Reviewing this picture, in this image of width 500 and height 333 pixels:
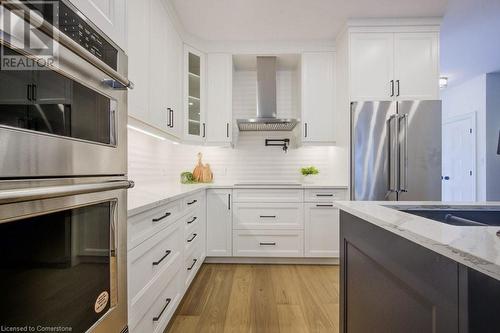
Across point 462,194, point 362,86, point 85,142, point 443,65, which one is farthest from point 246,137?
point 462,194

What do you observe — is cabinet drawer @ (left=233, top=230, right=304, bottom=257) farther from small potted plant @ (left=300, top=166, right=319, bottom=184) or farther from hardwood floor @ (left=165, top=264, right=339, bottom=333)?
small potted plant @ (left=300, top=166, right=319, bottom=184)

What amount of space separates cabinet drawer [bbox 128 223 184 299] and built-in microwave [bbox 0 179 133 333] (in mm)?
187

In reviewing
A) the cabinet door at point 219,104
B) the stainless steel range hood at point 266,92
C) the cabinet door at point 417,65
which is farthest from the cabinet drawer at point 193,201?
the cabinet door at point 417,65

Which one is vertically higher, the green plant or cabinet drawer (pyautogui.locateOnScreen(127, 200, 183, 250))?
the green plant

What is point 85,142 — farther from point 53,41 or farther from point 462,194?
point 462,194

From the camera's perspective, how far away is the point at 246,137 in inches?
136

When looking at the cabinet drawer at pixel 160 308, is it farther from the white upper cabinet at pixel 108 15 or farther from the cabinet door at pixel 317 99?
the cabinet door at pixel 317 99

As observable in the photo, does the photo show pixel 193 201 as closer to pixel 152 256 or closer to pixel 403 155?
pixel 152 256

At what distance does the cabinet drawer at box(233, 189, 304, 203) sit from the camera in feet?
9.25

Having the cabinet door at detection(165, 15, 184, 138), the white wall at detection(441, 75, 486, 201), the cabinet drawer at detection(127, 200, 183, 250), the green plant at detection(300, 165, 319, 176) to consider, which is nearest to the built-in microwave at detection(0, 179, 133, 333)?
the cabinet drawer at detection(127, 200, 183, 250)

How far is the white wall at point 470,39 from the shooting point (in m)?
2.52

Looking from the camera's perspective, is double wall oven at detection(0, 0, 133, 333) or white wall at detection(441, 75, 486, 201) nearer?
double wall oven at detection(0, 0, 133, 333)

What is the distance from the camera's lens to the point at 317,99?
122 inches

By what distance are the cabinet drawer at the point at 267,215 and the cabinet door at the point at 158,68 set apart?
4.17ft
